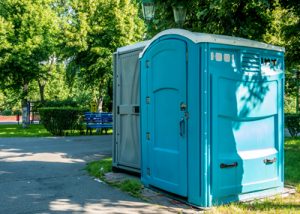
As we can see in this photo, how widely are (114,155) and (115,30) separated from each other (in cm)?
1856

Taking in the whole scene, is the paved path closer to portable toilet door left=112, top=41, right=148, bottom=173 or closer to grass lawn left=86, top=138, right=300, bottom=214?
grass lawn left=86, top=138, right=300, bottom=214

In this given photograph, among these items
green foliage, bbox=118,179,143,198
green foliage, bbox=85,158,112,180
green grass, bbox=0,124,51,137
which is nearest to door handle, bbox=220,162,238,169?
green foliage, bbox=118,179,143,198

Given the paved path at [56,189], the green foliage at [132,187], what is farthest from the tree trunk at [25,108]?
the green foliage at [132,187]

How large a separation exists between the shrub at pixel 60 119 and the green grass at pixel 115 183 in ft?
29.4

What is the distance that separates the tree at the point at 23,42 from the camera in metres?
24.4

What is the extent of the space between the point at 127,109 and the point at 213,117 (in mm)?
2500

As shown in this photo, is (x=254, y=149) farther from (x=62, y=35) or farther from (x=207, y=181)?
(x=62, y=35)

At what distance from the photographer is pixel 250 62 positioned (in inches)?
215

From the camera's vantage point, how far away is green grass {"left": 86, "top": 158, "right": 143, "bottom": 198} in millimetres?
6113

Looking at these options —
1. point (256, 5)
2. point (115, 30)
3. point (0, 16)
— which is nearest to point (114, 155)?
point (256, 5)

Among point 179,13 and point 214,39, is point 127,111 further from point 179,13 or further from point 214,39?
point 214,39

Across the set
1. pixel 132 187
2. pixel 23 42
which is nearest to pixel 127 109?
pixel 132 187

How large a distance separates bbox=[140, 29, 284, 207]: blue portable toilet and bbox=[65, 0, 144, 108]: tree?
62.5ft

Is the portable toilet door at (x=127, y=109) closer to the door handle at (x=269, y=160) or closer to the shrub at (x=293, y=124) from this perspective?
the door handle at (x=269, y=160)
